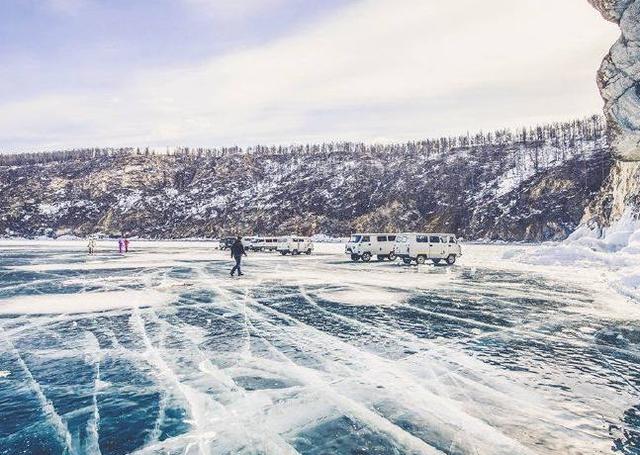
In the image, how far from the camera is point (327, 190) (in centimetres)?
13438

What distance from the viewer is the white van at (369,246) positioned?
33.3 metres

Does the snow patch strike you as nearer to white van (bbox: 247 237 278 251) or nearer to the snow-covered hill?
white van (bbox: 247 237 278 251)

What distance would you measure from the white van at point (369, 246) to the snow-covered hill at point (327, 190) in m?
65.0

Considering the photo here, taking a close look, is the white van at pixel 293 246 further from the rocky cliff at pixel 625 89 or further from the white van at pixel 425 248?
the rocky cliff at pixel 625 89

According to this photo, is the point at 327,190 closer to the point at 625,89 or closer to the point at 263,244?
the point at 263,244

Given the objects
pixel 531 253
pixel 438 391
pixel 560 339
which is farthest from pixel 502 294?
Result: pixel 531 253

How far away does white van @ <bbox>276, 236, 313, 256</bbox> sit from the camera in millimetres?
42562

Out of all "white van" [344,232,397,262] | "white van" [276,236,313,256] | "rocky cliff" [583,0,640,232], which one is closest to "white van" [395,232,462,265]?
"white van" [344,232,397,262]

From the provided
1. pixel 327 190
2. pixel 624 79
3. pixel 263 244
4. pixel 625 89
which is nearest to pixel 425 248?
pixel 625 89

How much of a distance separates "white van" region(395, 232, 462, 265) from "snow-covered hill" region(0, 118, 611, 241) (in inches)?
2612

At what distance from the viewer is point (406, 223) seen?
11325 cm

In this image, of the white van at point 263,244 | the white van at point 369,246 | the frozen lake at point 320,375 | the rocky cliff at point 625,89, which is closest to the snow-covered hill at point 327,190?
the rocky cliff at point 625,89

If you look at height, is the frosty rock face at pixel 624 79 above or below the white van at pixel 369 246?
above

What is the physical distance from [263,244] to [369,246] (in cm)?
1919
